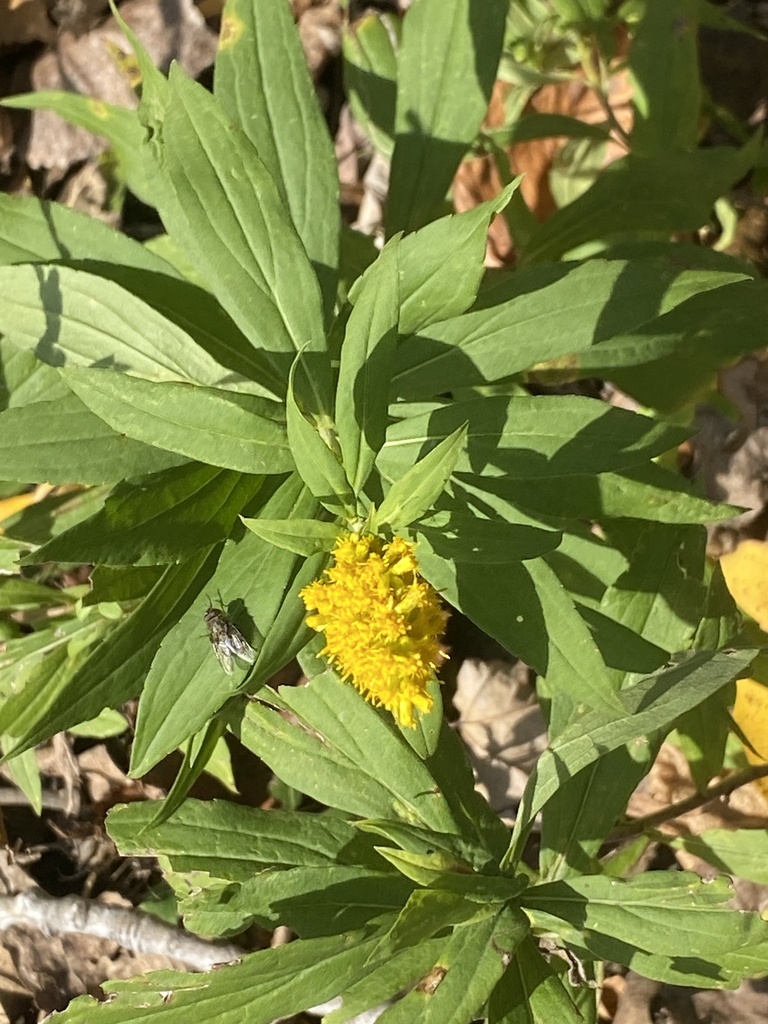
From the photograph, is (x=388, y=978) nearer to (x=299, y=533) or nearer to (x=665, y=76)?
(x=299, y=533)

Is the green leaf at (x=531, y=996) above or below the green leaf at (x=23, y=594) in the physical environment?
below

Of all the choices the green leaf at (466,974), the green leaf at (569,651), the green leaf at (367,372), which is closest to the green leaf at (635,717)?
the green leaf at (569,651)

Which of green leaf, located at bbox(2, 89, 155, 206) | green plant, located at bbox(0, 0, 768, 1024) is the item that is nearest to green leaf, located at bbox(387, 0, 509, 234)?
green plant, located at bbox(0, 0, 768, 1024)

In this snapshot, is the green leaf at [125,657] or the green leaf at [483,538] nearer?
the green leaf at [483,538]

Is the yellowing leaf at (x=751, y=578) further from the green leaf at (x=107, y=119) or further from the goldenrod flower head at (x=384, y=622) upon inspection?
the green leaf at (x=107, y=119)

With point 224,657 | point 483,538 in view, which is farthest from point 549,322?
point 224,657

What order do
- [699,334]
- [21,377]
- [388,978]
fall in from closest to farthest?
[388,978], [699,334], [21,377]

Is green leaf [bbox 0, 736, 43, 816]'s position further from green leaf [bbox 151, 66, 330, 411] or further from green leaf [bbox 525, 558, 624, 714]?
green leaf [bbox 525, 558, 624, 714]
